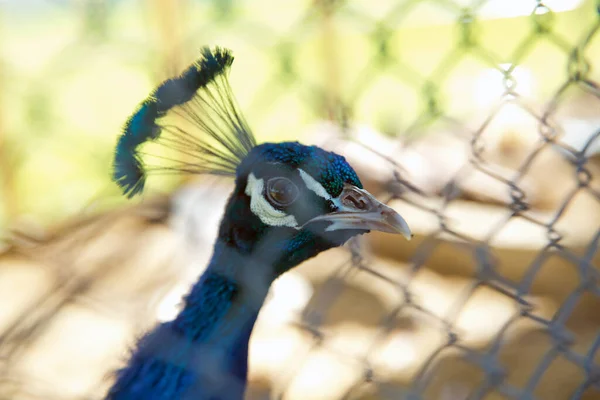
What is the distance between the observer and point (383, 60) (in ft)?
2.76

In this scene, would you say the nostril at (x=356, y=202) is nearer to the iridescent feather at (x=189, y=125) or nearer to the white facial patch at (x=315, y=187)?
the white facial patch at (x=315, y=187)

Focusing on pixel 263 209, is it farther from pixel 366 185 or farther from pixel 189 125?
pixel 366 185

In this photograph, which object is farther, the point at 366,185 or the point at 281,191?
the point at 366,185

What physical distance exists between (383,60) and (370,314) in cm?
143

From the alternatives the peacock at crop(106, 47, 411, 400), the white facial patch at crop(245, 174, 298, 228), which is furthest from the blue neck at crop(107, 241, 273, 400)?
the white facial patch at crop(245, 174, 298, 228)

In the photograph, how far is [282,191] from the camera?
2.90 ft

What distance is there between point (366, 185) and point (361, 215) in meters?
1.57

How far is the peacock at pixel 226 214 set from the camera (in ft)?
2.77

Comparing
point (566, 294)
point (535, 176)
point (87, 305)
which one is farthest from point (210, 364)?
point (535, 176)

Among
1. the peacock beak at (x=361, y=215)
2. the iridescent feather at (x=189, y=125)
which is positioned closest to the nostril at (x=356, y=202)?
the peacock beak at (x=361, y=215)

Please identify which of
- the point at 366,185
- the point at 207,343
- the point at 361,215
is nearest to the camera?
the point at 361,215

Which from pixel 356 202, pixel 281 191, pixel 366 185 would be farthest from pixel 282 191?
pixel 366 185

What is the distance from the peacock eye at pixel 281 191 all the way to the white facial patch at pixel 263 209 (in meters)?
0.01

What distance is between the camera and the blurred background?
79cm
